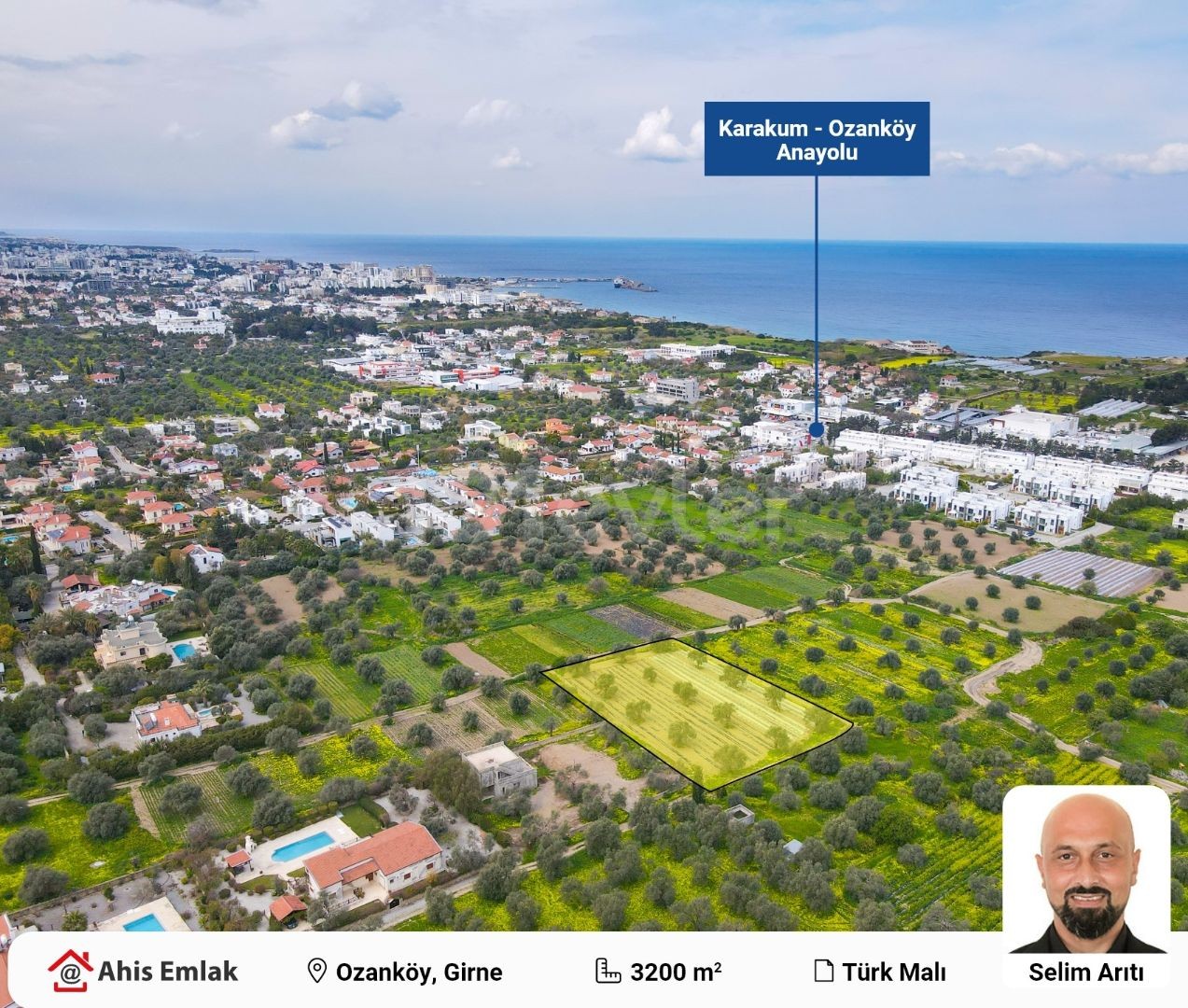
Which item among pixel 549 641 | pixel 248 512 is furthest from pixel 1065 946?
pixel 248 512

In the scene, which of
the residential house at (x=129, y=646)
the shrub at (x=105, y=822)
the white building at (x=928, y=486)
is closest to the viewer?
the shrub at (x=105, y=822)

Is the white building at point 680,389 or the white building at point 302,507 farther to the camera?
the white building at point 680,389

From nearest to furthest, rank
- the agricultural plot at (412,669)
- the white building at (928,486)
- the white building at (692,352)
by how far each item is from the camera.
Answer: the agricultural plot at (412,669)
the white building at (928,486)
the white building at (692,352)

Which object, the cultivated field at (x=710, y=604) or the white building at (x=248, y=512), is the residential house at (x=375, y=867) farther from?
the white building at (x=248, y=512)

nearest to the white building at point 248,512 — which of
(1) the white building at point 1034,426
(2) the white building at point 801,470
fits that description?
(2) the white building at point 801,470

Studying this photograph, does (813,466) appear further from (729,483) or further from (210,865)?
(210,865)

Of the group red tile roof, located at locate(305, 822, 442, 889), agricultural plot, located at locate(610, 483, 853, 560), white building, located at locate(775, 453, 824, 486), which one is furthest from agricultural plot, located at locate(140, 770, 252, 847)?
white building, located at locate(775, 453, 824, 486)

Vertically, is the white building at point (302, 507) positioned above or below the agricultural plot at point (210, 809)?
above
